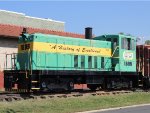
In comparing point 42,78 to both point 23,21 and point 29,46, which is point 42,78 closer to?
point 29,46

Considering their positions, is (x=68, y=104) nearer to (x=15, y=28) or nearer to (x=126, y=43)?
(x=126, y=43)

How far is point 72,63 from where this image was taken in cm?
2141

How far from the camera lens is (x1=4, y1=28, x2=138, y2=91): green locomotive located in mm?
19328

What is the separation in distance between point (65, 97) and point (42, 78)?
183 cm

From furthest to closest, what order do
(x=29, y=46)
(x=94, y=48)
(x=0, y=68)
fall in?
(x=0, y=68), (x=94, y=48), (x=29, y=46)

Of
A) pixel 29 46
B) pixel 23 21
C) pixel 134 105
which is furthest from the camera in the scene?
pixel 23 21

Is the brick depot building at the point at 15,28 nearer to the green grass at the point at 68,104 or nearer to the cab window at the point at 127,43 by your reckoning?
the cab window at the point at 127,43

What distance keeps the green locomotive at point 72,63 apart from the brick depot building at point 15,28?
5932mm

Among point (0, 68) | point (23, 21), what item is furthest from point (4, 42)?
point (23, 21)

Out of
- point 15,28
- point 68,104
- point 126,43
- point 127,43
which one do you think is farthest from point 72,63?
point 15,28

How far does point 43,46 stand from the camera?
20016mm

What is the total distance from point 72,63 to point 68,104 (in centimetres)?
581

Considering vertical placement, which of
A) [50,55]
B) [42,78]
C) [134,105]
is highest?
[50,55]

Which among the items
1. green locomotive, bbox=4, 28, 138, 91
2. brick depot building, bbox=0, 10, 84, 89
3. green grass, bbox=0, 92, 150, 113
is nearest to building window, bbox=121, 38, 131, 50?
green locomotive, bbox=4, 28, 138, 91
